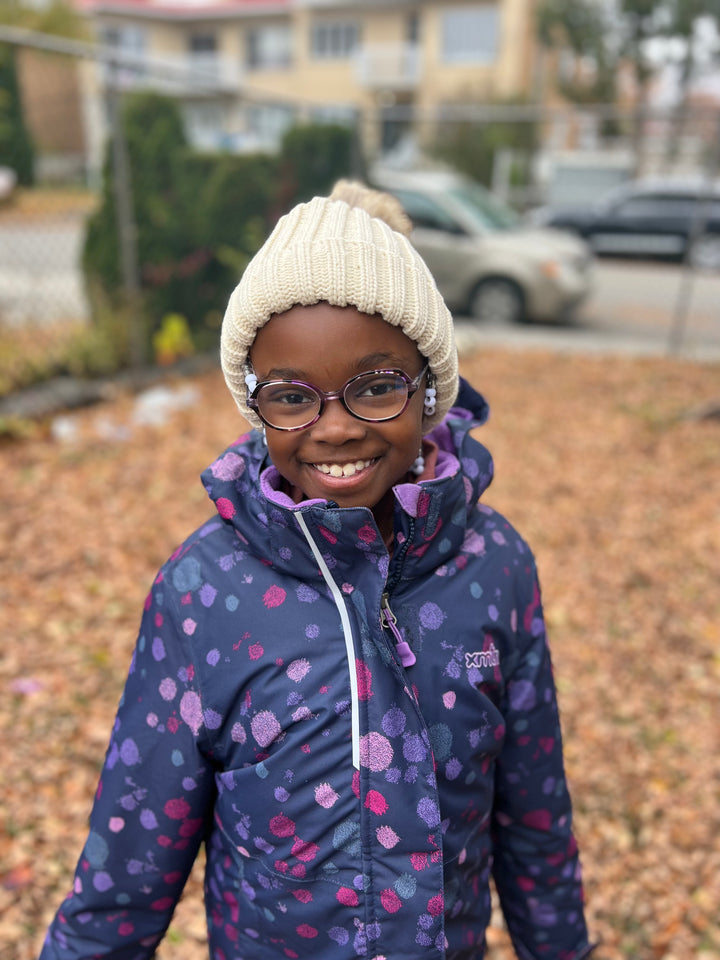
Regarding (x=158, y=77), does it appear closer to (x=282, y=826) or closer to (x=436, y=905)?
(x=282, y=826)

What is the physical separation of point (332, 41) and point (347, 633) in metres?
38.2

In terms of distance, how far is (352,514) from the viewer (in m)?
1.15

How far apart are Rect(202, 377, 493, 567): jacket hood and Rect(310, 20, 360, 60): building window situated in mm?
37255

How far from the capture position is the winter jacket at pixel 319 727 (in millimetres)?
1169

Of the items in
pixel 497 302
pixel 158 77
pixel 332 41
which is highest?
pixel 332 41

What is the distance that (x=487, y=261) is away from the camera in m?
9.68

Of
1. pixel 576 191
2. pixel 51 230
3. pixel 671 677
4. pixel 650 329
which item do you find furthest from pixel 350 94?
pixel 671 677

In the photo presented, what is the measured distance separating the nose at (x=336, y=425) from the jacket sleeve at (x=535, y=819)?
44cm

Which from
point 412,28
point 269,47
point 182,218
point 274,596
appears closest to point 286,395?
point 274,596

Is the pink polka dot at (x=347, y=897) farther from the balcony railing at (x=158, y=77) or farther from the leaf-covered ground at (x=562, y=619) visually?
the balcony railing at (x=158, y=77)

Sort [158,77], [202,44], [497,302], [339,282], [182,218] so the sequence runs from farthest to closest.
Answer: [202,44], [497,302], [182,218], [158,77], [339,282]

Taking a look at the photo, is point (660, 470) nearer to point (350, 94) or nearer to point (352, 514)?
point (352, 514)

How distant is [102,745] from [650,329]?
9.45m

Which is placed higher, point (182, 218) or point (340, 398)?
point (340, 398)
